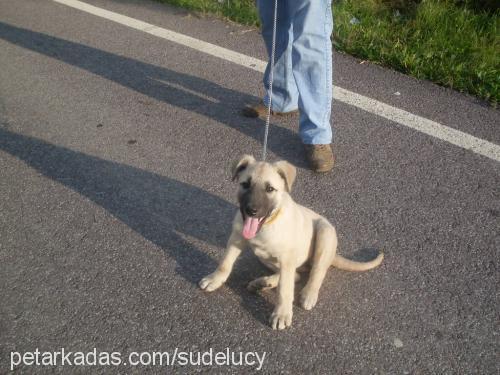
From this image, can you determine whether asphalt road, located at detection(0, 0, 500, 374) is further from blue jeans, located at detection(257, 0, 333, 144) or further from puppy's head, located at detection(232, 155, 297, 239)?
puppy's head, located at detection(232, 155, 297, 239)

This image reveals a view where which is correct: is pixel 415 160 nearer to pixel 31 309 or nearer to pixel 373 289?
pixel 373 289

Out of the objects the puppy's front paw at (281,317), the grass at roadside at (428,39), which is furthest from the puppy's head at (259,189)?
the grass at roadside at (428,39)

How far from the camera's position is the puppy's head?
2434mm

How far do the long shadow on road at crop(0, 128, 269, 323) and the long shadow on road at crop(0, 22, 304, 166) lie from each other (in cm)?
99

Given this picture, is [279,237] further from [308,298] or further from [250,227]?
[308,298]

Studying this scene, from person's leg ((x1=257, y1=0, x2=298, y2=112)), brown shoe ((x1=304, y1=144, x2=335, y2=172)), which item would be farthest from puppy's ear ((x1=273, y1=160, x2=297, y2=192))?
person's leg ((x1=257, y1=0, x2=298, y2=112))

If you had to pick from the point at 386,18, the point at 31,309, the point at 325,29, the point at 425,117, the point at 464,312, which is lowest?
the point at 31,309

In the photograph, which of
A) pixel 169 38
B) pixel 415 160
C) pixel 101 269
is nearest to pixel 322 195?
pixel 415 160

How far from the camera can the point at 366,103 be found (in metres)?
4.55

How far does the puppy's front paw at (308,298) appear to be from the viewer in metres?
2.67

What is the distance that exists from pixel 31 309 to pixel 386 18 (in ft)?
17.6

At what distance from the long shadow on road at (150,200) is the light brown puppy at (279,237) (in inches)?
6.3

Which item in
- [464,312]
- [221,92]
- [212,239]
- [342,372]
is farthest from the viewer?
[221,92]

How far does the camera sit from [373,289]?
2.79 meters
